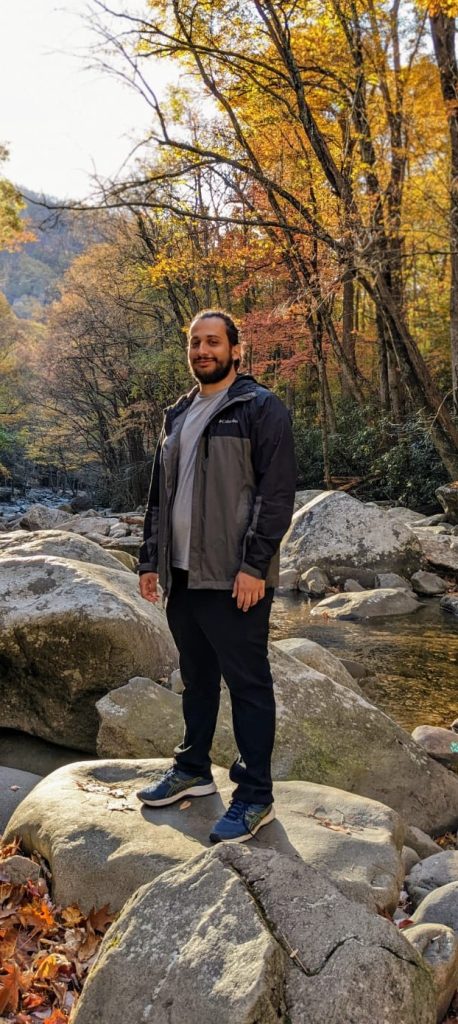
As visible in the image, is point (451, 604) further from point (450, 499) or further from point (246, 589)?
point (246, 589)

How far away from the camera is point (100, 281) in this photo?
82.8 ft

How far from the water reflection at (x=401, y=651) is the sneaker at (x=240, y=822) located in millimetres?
3217

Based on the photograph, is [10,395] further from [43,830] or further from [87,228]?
[43,830]

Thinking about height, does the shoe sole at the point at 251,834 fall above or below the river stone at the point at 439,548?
above

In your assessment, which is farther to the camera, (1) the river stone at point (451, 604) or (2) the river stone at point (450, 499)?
(2) the river stone at point (450, 499)

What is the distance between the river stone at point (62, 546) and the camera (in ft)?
20.5

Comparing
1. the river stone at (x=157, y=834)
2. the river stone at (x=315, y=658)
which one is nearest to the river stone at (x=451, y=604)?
the river stone at (x=315, y=658)

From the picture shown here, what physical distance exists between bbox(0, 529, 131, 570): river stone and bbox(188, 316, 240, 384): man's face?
3345mm

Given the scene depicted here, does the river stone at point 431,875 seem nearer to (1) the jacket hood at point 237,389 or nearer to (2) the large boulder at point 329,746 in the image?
(2) the large boulder at point 329,746

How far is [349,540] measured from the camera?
39.2ft

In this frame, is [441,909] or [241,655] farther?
[241,655]

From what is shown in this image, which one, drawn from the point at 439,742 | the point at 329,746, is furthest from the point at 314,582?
the point at 329,746

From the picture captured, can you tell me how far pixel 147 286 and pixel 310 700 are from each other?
68.6 feet

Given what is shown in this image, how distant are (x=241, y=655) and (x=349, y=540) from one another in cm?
921
